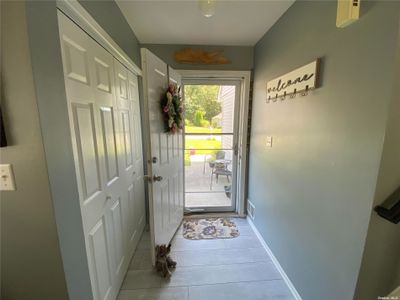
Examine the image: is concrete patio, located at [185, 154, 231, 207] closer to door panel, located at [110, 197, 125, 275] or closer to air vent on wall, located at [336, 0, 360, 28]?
door panel, located at [110, 197, 125, 275]

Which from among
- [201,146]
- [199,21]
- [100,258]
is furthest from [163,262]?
[199,21]

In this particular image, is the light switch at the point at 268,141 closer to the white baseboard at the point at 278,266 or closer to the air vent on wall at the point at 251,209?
the air vent on wall at the point at 251,209

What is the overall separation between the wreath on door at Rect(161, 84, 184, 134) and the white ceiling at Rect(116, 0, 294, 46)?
0.61 meters

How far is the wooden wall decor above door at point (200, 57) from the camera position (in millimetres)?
2330

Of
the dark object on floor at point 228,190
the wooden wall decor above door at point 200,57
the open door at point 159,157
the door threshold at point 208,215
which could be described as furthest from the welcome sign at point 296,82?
the door threshold at point 208,215

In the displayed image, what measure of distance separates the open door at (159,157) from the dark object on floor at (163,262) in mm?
70

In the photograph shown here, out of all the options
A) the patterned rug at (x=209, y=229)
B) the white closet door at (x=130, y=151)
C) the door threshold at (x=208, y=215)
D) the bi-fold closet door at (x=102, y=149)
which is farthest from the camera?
the door threshold at (x=208, y=215)

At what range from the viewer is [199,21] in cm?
180

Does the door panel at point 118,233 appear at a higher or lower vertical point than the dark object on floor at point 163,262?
higher

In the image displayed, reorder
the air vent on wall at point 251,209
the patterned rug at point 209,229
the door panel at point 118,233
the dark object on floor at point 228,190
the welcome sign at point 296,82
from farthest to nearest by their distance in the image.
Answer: the dark object on floor at point 228,190, the air vent on wall at point 251,209, the patterned rug at point 209,229, the door panel at point 118,233, the welcome sign at point 296,82

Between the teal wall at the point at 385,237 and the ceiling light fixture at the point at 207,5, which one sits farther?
the ceiling light fixture at the point at 207,5

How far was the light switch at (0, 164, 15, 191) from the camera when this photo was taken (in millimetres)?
737

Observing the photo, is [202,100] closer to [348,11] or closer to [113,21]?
[113,21]

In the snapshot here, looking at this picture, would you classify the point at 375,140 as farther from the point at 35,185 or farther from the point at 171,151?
the point at 171,151
